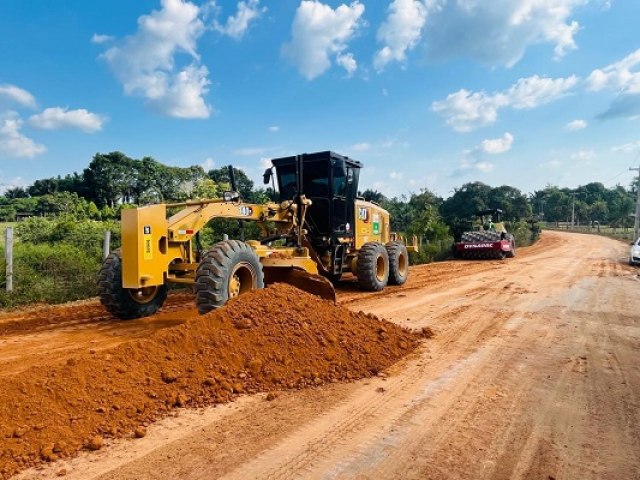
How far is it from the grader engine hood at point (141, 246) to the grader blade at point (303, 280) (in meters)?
2.47

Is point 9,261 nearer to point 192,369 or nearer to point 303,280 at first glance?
point 303,280

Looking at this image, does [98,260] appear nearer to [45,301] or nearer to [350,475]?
[45,301]

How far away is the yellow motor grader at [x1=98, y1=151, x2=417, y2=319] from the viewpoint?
18.7 feet

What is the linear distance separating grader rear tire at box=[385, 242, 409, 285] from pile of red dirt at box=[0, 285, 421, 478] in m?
5.26

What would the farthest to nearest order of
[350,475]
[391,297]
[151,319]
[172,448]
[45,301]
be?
[391,297]
[45,301]
[151,319]
[172,448]
[350,475]

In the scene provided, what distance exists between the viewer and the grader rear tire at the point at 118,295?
631 centimetres

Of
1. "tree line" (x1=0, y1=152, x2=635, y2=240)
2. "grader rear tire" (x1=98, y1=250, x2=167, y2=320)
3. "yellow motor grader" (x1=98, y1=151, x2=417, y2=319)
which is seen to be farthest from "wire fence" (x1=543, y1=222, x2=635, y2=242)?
"grader rear tire" (x1=98, y1=250, x2=167, y2=320)

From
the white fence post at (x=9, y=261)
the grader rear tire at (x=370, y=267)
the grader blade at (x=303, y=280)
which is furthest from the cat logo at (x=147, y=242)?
the grader rear tire at (x=370, y=267)

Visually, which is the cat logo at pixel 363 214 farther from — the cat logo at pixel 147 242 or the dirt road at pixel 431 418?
the cat logo at pixel 147 242

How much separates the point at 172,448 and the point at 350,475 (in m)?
1.23

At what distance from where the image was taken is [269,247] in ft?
26.5

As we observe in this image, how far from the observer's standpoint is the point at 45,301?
8500mm

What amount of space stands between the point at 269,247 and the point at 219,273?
2.43 m

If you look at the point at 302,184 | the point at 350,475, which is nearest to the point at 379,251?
the point at 302,184
